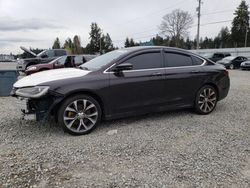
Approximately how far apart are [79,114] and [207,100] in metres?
3.00

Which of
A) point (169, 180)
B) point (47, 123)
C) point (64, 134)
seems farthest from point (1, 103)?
point (169, 180)

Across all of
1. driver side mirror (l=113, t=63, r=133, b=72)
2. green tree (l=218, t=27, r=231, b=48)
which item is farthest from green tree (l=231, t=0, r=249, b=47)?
driver side mirror (l=113, t=63, r=133, b=72)

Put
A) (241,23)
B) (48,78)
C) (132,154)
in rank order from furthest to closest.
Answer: (241,23)
(48,78)
(132,154)

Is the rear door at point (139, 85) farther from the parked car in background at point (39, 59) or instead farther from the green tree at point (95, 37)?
the green tree at point (95, 37)

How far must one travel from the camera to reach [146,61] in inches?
191

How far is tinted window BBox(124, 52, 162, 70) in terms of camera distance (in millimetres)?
4730

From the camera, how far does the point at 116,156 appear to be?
3.42 meters

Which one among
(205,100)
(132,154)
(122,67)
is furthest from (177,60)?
(132,154)

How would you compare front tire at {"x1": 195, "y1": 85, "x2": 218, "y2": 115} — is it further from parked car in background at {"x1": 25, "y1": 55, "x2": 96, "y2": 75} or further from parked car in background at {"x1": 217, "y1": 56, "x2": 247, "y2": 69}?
parked car in background at {"x1": 217, "y1": 56, "x2": 247, "y2": 69}

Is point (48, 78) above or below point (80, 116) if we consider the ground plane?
above

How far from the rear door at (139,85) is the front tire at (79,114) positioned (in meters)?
Result: 0.36

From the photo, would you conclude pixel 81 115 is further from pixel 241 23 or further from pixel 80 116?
pixel 241 23

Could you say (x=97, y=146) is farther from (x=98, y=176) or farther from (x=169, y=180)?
(x=169, y=180)

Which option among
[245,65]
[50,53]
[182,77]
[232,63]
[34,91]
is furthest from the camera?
[232,63]
